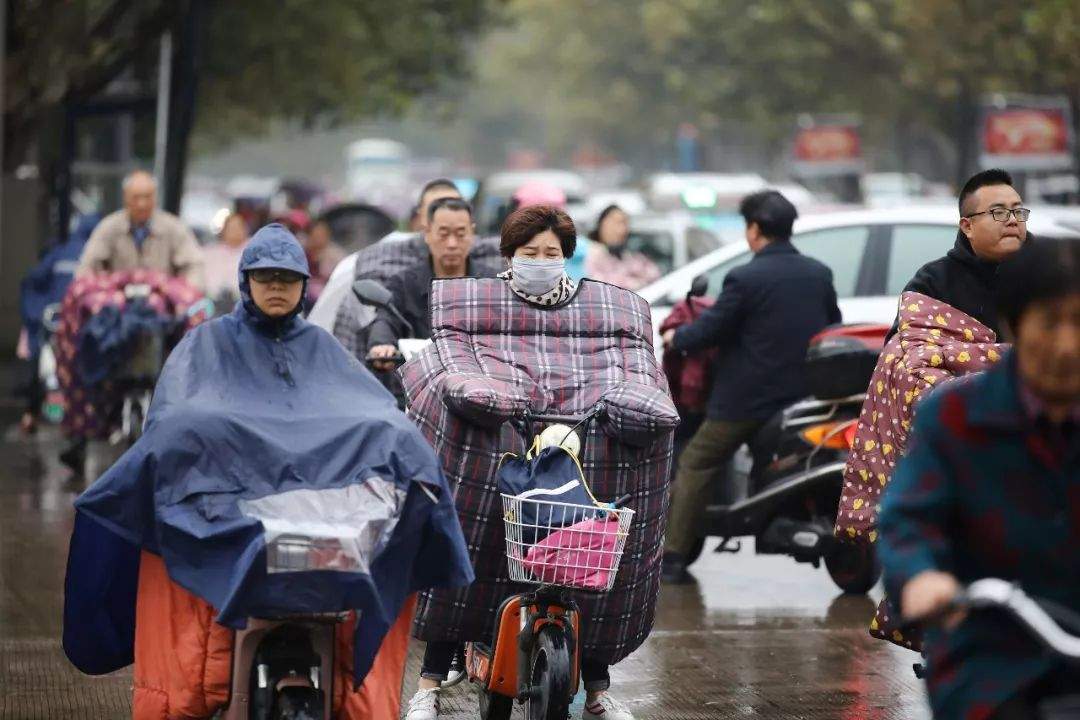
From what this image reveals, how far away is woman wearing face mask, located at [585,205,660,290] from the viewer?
14883mm

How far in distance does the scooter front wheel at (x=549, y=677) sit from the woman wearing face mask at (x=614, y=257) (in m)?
8.41

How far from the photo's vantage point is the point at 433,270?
328 inches

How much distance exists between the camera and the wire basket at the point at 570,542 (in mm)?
6047

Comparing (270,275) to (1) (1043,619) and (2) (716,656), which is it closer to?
(1) (1043,619)

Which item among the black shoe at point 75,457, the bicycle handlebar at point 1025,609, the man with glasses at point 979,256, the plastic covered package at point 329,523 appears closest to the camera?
the bicycle handlebar at point 1025,609

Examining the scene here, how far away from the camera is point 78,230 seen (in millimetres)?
15547

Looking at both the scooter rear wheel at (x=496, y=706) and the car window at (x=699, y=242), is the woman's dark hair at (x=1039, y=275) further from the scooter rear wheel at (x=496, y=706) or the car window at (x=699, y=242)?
the car window at (x=699, y=242)

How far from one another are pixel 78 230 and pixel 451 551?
410 inches

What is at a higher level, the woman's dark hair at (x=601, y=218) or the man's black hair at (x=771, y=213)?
the man's black hair at (x=771, y=213)

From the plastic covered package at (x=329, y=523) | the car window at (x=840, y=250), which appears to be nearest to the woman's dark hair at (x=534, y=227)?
the plastic covered package at (x=329, y=523)

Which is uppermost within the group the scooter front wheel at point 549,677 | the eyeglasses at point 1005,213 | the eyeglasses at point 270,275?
the eyeglasses at point 1005,213

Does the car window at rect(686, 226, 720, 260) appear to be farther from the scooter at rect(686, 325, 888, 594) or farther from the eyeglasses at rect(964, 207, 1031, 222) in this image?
the eyeglasses at rect(964, 207, 1031, 222)

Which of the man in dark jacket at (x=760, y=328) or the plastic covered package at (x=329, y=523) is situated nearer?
the plastic covered package at (x=329, y=523)

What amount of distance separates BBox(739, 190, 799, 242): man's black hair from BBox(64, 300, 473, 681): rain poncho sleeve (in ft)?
13.6
